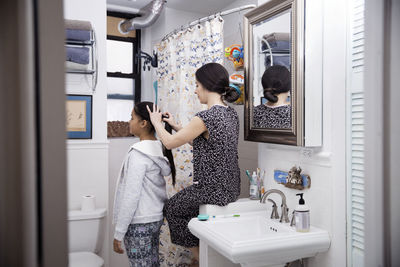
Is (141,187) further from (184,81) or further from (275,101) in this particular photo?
(184,81)

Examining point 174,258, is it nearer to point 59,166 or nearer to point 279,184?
point 279,184

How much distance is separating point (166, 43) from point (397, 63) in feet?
7.99

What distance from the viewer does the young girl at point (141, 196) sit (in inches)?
69.2

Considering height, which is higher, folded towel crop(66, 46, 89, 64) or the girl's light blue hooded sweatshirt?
folded towel crop(66, 46, 89, 64)

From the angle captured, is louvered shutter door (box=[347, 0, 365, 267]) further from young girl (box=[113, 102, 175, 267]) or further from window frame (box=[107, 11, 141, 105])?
window frame (box=[107, 11, 141, 105])

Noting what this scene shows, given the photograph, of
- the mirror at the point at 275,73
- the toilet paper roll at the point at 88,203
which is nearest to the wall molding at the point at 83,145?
the toilet paper roll at the point at 88,203

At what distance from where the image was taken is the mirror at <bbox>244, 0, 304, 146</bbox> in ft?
4.93

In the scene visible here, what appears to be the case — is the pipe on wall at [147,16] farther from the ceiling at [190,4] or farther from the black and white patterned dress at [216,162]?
the black and white patterned dress at [216,162]

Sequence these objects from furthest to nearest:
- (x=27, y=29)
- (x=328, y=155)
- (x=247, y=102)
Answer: (x=247, y=102)
(x=328, y=155)
(x=27, y=29)

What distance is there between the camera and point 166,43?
2783 mm

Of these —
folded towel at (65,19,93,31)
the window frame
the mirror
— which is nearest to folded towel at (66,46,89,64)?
folded towel at (65,19,93,31)

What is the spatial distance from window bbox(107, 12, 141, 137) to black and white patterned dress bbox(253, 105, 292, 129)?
171 cm

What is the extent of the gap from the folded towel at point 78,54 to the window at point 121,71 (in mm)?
1097

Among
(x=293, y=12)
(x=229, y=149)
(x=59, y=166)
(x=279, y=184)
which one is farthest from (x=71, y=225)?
(x=59, y=166)
